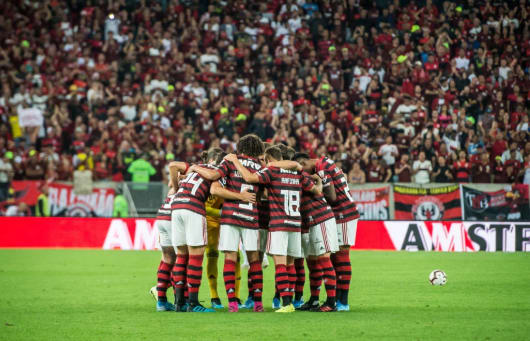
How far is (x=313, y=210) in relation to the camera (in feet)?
34.7

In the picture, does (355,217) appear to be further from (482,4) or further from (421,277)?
(482,4)

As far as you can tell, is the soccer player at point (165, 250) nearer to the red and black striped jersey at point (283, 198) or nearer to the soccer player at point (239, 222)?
the soccer player at point (239, 222)

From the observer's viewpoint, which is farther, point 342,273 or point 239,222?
point 342,273

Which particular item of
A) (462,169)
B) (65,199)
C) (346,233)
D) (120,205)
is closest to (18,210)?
(65,199)

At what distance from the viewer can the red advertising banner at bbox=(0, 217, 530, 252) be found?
894 inches

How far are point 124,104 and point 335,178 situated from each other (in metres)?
17.1

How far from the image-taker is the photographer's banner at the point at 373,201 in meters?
23.0

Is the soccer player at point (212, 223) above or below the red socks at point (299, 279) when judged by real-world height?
above

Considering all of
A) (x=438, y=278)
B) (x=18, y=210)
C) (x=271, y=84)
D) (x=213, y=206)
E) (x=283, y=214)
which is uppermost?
(x=271, y=84)

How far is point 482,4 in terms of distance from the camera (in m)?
30.2

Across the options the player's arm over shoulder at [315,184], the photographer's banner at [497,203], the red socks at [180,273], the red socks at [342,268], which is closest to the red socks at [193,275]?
the red socks at [180,273]

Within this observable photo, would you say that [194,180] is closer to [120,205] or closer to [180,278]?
[180,278]

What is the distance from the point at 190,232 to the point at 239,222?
65cm

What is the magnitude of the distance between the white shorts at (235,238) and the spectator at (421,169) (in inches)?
553
